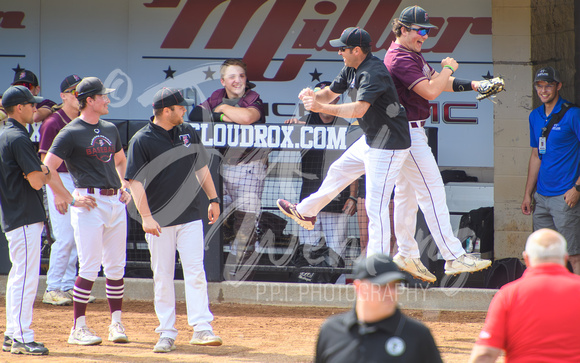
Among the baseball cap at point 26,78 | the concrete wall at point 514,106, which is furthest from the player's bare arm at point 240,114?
the concrete wall at point 514,106

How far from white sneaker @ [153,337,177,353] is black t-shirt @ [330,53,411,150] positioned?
7.13 feet

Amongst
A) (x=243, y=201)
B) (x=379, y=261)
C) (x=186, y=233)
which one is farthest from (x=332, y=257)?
(x=379, y=261)

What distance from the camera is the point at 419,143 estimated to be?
19.6 ft

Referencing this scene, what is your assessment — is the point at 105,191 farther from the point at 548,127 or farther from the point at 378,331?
the point at 548,127

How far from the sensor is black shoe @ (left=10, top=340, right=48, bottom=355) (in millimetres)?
5656

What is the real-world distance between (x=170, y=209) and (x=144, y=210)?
0.20 meters

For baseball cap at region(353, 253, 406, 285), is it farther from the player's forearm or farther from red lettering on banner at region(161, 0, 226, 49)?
red lettering on banner at region(161, 0, 226, 49)

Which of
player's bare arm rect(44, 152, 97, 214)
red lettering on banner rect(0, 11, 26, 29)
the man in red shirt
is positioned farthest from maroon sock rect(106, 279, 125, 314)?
red lettering on banner rect(0, 11, 26, 29)

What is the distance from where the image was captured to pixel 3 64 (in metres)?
10.0

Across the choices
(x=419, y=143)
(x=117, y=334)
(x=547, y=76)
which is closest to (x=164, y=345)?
(x=117, y=334)

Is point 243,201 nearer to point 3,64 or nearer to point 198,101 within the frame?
point 198,101

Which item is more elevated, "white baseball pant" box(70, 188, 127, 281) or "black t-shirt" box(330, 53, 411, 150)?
"black t-shirt" box(330, 53, 411, 150)

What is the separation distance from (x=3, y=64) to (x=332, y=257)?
17.3 feet

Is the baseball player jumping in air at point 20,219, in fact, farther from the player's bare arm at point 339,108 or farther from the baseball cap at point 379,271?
the baseball cap at point 379,271
